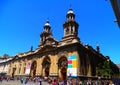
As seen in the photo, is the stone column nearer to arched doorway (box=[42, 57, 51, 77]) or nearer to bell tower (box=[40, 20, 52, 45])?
arched doorway (box=[42, 57, 51, 77])

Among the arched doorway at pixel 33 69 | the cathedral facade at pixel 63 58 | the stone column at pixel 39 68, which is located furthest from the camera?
the arched doorway at pixel 33 69

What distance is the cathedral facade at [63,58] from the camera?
35.5 metres

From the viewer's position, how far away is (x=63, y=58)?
38.5 metres

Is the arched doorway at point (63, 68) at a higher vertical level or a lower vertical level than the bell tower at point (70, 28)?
lower

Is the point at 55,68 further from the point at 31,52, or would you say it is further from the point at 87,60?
the point at 31,52

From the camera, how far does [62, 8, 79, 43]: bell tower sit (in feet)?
134

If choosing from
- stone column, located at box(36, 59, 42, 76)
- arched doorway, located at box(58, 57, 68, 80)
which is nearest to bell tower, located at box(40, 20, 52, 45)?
stone column, located at box(36, 59, 42, 76)

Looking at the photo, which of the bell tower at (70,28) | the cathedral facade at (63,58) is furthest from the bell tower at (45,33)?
the bell tower at (70,28)

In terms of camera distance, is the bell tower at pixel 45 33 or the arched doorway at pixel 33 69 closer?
the arched doorway at pixel 33 69

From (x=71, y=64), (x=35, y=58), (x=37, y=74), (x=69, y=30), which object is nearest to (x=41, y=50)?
(x=35, y=58)

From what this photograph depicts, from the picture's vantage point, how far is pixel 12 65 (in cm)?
5725

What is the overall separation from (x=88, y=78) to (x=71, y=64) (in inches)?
196

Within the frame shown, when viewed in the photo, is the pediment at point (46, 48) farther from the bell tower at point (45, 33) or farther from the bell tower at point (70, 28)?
the bell tower at point (45, 33)

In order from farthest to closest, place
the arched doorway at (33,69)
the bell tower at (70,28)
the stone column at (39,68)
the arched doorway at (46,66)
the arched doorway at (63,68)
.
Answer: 1. the arched doorway at (33,69)
2. the stone column at (39,68)
3. the arched doorway at (46,66)
4. the bell tower at (70,28)
5. the arched doorway at (63,68)
